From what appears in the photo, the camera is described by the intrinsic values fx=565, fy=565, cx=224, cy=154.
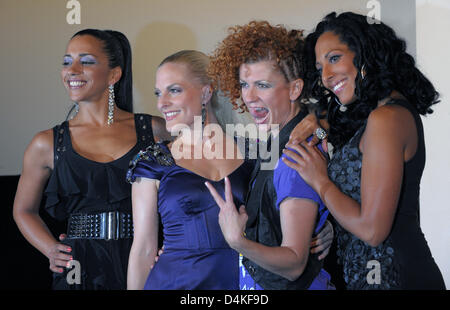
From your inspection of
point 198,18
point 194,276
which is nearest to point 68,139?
point 194,276

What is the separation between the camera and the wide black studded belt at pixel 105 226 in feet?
8.05

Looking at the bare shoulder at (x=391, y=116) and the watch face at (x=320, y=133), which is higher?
the bare shoulder at (x=391, y=116)

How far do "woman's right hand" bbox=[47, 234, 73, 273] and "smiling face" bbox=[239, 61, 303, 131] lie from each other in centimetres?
116

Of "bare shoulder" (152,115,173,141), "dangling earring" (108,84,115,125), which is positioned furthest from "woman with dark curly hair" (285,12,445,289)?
"dangling earring" (108,84,115,125)

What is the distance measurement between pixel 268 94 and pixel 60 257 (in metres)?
1.29

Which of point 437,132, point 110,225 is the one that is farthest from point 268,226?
point 437,132

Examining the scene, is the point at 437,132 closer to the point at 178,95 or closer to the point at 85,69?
→ the point at 178,95

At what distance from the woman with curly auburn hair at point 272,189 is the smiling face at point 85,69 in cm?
78

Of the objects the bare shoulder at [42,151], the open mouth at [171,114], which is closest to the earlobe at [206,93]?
the open mouth at [171,114]

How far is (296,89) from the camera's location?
1913 mm

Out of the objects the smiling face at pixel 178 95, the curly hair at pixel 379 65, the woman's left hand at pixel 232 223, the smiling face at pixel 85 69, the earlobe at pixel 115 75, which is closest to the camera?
the woman's left hand at pixel 232 223

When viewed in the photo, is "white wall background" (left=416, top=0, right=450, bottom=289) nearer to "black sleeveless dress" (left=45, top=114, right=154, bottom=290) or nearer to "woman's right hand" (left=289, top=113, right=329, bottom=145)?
"woman's right hand" (left=289, top=113, right=329, bottom=145)

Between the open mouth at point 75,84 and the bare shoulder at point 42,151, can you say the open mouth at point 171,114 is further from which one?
the bare shoulder at point 42,151

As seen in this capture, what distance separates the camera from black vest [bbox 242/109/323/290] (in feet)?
5.58
